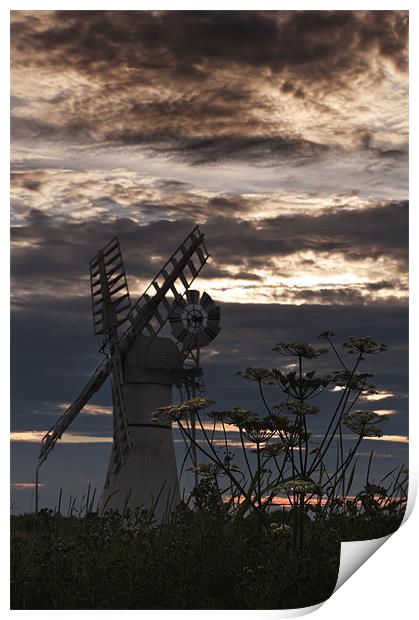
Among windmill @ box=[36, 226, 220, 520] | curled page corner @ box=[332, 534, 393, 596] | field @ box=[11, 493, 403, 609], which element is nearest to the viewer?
field @ box=[11, 493, 403, 609]

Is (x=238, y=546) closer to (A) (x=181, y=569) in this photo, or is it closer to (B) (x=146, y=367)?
(A) (x=181, y=569)

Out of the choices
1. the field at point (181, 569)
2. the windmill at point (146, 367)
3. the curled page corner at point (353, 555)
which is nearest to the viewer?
the field at point (181, 569)

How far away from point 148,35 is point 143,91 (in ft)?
2.07

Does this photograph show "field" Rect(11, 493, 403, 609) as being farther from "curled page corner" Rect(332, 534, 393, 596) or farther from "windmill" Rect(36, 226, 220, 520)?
"windmill" Rect(36, 226, 220, 520)

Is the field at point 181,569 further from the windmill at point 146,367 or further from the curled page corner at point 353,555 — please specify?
the windmill at point 146,367

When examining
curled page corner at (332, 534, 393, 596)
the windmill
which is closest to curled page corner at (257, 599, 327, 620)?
curled page corner at (332, 534, 393, 596)

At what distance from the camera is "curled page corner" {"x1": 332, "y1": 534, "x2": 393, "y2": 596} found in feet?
24.2

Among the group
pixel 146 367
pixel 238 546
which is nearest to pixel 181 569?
pixel 238 546

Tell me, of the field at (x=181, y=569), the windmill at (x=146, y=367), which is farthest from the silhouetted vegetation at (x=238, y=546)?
the windmill at (x=146, y=367)

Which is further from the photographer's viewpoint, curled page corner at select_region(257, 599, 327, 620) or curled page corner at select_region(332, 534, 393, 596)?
curled page corner at select_region(332, 534, 393, 596)

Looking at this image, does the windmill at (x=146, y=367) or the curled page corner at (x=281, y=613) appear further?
the windmill at (x=146, y=367)

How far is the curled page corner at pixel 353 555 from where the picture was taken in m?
7.36
